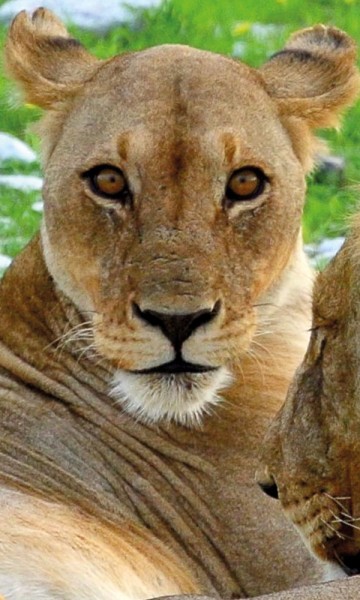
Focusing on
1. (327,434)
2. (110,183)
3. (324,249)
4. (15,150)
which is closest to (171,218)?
(110,183)

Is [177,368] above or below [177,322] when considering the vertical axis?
below

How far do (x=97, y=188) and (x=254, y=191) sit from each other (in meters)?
0.37

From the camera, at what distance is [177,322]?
411 centimetres

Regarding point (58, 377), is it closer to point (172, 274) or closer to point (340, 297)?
point (172, 274)

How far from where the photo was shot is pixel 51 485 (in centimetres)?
436

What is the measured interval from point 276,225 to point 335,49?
80 centimetres

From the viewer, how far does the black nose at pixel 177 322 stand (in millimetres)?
4105

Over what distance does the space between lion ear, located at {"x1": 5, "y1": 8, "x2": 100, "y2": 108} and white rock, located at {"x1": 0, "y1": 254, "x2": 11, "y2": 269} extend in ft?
5.10

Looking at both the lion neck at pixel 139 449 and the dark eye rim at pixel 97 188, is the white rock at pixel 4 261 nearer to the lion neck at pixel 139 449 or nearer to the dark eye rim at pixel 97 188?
the lion neck at pixel 139 449

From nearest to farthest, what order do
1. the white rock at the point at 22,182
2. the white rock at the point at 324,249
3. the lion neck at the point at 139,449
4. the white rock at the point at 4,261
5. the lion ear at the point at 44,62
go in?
1. the lion neck at the point at 139,449
2. the lion ear at the point at 44,62
3. the white rock at the point at 4,261
4. the white rock at the point at 324,249
5. the white rock at the point at 22,182

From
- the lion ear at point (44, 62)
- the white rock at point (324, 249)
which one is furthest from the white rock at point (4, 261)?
the lion ear at point (44, 62)

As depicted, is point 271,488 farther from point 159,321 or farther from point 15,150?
point 15,150

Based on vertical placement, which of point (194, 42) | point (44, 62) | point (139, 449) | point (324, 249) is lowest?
point (139, 449)

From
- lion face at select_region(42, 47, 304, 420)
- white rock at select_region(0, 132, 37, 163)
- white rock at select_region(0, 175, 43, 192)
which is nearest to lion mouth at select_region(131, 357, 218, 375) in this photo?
lion face at select_region(42, 47, 304, 420)
